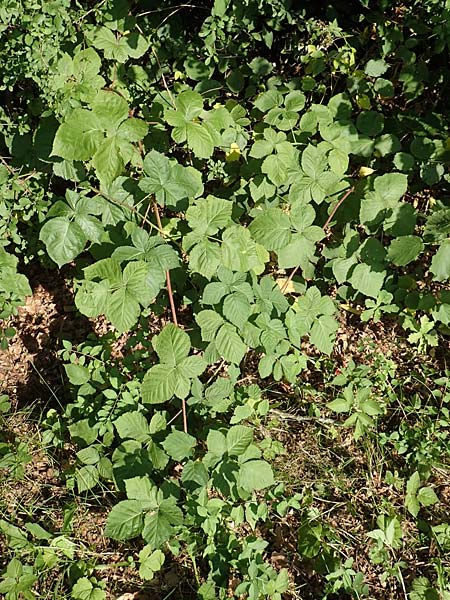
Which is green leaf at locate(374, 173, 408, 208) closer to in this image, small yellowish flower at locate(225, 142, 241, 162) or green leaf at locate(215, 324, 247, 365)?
small yellowish flower at locate(225, 142, 241, 162)

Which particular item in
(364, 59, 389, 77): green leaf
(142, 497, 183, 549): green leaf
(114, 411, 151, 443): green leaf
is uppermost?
(364, 59, 389, 77): green leaf

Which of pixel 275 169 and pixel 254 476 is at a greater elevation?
pixel 275 169

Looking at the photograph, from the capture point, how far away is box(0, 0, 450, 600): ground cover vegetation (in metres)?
2.20

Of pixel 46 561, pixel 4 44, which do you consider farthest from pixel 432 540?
pixel 4 44

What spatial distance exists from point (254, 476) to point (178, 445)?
11.1 inches

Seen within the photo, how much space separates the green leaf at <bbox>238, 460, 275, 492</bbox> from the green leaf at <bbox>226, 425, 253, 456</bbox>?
6 centimetres

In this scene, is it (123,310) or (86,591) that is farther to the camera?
(86,591)

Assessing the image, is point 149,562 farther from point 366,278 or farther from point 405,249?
point 405,249

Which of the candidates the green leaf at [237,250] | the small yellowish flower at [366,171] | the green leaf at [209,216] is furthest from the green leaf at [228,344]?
the small yellowish flower at [366,171]

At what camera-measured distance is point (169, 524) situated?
2.06m

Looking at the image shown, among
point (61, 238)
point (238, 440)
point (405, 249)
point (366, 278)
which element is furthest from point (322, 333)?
point (61, 238)

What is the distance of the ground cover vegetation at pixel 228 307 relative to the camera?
220 cm

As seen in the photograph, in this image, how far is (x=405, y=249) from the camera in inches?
96.2

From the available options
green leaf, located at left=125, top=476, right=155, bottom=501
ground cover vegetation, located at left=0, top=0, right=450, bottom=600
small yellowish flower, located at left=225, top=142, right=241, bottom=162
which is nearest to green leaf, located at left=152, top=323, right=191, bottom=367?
ground cover vegetation, located at left=0, top=0, right=450, bottom=600
